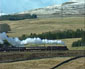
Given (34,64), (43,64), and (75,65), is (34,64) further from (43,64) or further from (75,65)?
(75,65)

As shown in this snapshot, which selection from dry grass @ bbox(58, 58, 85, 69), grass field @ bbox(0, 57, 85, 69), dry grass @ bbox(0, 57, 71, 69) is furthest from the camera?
dry grass @ bbox(0, 57, 71, 69)

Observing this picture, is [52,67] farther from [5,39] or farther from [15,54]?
[5,39]

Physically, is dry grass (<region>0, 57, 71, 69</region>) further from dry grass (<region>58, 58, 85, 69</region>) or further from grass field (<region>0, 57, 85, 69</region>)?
dry grass (<region>58, 58, 85, 69</region>)

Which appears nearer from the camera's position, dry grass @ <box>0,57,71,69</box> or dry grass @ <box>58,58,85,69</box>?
dry grass @ <box>58,58,85,69</box>

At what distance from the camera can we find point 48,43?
125 meters

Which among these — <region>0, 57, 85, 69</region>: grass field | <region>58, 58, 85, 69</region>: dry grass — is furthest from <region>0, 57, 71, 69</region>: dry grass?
<region>58, 58, 85, 69</region>: dry grass

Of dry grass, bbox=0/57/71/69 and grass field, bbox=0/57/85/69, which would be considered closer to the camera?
grass field, bbox=0/57/85/69

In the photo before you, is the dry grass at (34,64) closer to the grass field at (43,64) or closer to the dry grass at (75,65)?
the grass field at (43,64)

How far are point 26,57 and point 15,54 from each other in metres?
4.96

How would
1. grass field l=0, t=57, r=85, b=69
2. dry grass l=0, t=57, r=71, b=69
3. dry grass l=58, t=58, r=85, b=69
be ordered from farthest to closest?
dry grass l=0, t=57, r=71, b=69 < grass field l=0, t=57, r=85, b=69 < dry grass l=58, t=58, r=85, b=69

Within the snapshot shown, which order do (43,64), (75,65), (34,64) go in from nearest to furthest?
(75,65)
(43,64)
(34,64)

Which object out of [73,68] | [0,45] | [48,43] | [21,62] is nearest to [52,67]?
[73,68]

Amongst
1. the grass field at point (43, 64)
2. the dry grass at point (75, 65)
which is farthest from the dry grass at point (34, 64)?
the dry grass at point (75, 65)

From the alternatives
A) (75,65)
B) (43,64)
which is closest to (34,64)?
(43,64)
